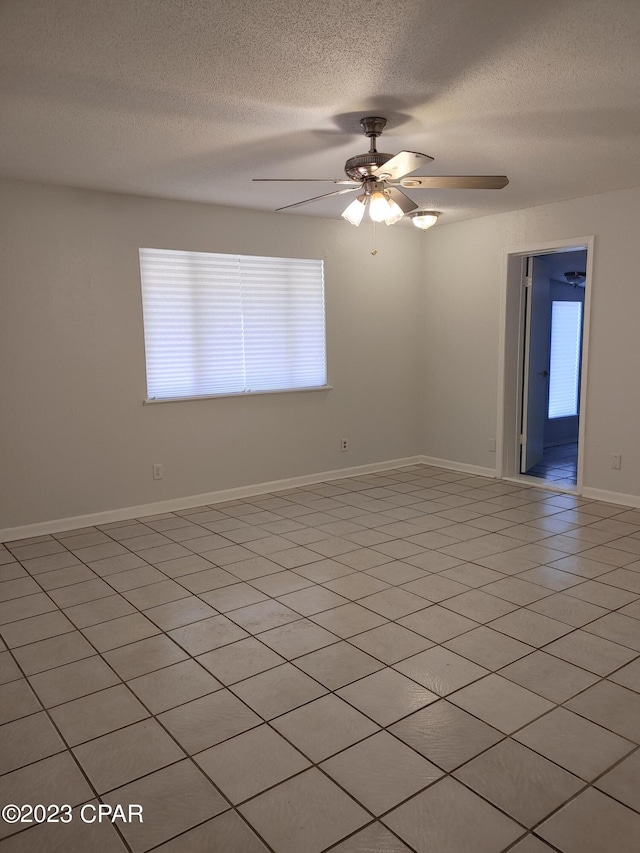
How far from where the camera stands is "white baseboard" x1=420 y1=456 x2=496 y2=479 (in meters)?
5.98

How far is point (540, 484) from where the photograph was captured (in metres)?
5.59

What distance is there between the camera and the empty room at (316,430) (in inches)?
78.3

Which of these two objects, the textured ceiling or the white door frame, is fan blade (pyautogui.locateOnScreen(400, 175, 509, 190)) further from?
the white door frame

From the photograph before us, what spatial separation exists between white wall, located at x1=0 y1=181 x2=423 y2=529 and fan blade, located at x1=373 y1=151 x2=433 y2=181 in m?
2.29

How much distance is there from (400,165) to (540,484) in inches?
141

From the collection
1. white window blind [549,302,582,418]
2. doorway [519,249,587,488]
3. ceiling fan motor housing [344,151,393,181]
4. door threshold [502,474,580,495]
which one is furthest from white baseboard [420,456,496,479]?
ceiling fan motor housing [344,151,393,181]

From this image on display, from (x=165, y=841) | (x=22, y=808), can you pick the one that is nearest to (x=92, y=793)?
(x=22, y=808)

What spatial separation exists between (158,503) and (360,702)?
2999mm

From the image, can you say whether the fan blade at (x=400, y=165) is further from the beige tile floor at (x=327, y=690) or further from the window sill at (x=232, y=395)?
the window sill at (x=232, y=395)

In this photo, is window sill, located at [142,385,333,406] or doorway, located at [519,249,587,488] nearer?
window sill, located at [142,385,333,406]

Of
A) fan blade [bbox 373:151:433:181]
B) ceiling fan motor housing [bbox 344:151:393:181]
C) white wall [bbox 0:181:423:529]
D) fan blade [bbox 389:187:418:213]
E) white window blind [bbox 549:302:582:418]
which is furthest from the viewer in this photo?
white window blind [bbox 549:302:582:418]

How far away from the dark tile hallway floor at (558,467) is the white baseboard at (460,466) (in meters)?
0.40

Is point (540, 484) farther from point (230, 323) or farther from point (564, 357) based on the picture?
point (230, 323)

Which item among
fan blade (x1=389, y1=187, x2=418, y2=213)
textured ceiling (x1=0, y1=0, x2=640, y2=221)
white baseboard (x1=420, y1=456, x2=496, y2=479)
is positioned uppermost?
textured ceiling (x1=0, y1=0, x2=640, y2=221)
